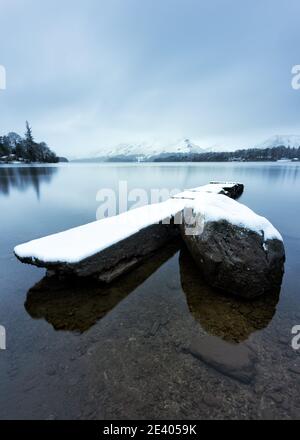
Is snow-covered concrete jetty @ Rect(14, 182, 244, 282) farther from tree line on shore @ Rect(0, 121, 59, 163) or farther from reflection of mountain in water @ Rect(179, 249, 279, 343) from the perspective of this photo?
tree line on shore @ Rect(0, 121, 59, 163)

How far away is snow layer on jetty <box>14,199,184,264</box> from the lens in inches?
155

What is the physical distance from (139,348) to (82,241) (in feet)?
7.74

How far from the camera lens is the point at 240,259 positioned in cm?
396

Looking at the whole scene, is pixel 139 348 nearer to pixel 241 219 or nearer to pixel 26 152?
pixel 241 219

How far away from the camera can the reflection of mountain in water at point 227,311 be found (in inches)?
131

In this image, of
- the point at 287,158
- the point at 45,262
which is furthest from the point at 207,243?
the point at 287,158

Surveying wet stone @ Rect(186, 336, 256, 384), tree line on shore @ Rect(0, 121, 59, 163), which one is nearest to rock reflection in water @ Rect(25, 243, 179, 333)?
wet stone @ Rect(186, 336, 256, 384)

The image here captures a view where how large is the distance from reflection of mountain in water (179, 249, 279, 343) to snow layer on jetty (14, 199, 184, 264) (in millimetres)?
1811

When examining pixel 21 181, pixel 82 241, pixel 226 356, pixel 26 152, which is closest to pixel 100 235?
pixel 82 241

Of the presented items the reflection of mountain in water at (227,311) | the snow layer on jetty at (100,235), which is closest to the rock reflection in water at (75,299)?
the snow layer on jetty at (100,235)
